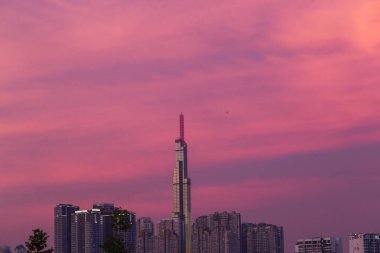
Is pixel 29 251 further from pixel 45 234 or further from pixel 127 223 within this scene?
pixel 127 223

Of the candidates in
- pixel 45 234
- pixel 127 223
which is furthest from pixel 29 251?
pixel 127 223

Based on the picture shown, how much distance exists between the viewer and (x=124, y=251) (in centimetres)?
7031

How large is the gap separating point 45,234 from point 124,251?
5.57 meters

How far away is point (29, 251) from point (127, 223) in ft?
26.4

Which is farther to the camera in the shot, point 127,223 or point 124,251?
point 124,251

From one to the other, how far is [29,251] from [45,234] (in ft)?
8.44

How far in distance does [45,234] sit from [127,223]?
5.84 m

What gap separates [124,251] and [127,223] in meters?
5.05

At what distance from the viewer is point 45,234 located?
223ft

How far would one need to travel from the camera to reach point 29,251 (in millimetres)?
69812
